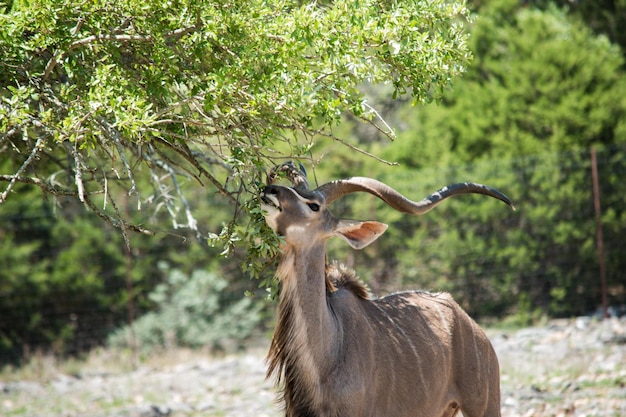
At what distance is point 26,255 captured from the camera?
11734 mm

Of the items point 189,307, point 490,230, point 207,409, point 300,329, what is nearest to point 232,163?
point 300,329

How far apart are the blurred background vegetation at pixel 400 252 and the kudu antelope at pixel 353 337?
21.6ft

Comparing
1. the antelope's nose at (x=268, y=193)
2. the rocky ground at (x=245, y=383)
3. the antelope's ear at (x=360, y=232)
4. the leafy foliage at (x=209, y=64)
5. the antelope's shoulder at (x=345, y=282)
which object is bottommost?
the rocky ground at (x=245, y=383)

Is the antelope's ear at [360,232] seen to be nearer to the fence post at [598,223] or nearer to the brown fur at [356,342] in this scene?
the brown fur at [356,342]

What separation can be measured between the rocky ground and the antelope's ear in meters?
2.20

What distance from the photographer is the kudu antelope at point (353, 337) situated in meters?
4.48

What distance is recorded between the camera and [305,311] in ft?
14.8

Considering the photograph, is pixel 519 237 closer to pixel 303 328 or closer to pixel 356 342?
pixel 356 342

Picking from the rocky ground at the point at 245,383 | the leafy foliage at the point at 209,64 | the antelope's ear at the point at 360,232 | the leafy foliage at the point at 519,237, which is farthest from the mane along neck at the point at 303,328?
the leafy foliage at the point at 519,237

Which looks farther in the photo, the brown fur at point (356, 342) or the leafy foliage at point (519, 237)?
the leafy foliage at point (519, 237)

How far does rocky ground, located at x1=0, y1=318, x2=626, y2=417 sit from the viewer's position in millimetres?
7742

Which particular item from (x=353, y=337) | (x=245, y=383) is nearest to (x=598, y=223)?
(x=245, y=383)

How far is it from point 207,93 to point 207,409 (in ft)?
17.2

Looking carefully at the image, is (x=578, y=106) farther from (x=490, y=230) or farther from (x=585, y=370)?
(x=585, y=370)
